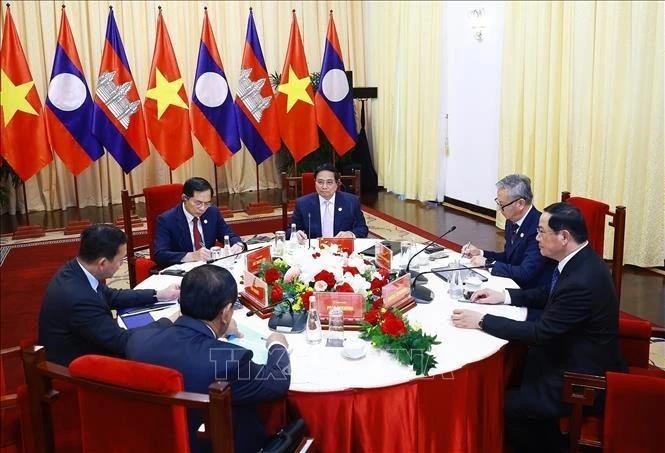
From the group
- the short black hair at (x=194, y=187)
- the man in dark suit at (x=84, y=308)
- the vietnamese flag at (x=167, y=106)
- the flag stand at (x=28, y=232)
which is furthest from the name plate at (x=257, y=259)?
the flag stand at (x=28, y=232)

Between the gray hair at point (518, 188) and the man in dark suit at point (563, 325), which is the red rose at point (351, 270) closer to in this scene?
the man in dark suit at point (563, 325)

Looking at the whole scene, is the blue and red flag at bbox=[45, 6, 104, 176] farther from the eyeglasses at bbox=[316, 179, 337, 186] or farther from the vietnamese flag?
the eyeglasses at bbox=[316, 179, 337, 186]

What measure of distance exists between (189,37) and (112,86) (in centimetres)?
224

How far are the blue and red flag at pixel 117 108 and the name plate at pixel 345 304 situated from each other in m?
4.97

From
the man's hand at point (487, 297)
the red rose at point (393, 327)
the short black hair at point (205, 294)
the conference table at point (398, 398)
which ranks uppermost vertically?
the short black hair at point (205, 294)

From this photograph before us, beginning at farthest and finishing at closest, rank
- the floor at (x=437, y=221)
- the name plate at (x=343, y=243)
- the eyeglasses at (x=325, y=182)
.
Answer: the floor at (x=437, y=221) → the eyeglasses at (x=325, y=182) → the name plate at (x=343, y=243)

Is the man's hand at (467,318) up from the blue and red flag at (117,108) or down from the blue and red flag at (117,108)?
down

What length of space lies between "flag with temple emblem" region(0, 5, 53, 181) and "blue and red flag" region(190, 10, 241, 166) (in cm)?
160

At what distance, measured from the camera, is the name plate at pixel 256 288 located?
2.61m

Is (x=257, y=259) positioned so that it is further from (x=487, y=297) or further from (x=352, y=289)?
(x=487, y=297)

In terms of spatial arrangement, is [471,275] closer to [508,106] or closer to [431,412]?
[431,412]

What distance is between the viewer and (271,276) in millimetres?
2752

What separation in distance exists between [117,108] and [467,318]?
539cm

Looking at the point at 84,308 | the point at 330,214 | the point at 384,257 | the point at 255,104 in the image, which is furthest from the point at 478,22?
the point at 84,308
